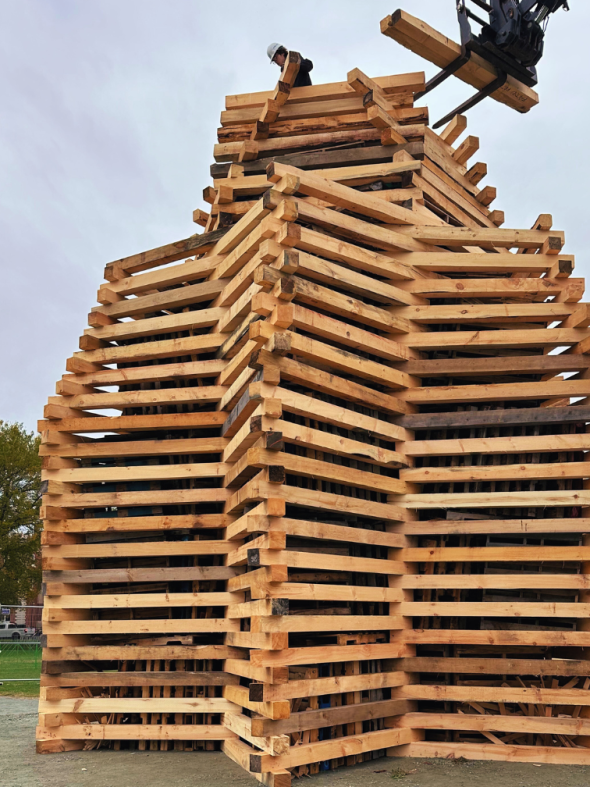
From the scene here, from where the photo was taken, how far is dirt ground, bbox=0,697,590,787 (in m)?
7.42

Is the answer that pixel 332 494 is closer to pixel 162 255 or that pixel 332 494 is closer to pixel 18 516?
pixel 162 255

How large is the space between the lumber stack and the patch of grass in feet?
27.7

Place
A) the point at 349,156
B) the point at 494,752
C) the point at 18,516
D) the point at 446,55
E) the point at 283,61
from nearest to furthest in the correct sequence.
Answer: the point at 494,752
the point at 349,156
the point at 283,61
the point at 446,55
the point at 18,516

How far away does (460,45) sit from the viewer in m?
12.9

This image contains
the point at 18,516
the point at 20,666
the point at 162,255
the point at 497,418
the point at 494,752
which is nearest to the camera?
the point at 494,752

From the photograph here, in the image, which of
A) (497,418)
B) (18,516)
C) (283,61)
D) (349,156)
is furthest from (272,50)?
(18,516)

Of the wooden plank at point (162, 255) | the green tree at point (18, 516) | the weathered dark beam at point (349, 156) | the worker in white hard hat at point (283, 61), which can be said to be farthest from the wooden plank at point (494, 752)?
the green tree at point (18, 516)

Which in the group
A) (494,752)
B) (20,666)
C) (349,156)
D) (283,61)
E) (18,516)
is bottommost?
(20,666)

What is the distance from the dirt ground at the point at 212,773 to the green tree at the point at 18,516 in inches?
1115

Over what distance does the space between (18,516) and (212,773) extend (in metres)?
31.1

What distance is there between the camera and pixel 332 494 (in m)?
8.20

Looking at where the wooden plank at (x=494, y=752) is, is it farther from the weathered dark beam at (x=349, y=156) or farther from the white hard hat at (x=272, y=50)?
the white hard hat at (x=272, y=50)

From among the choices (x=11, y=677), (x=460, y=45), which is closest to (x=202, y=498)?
(x=460, y=45)

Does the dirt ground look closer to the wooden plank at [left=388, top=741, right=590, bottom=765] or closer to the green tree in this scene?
the wooden plank at [left=388, top=741, right=590, bottom=765]
